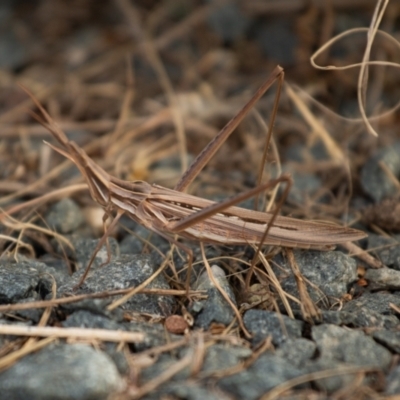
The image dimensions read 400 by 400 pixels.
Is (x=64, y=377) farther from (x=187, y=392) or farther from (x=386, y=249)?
(x=386, y=249)

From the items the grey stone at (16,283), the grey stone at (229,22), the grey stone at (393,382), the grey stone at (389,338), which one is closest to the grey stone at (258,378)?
the grey stone at (393,382)

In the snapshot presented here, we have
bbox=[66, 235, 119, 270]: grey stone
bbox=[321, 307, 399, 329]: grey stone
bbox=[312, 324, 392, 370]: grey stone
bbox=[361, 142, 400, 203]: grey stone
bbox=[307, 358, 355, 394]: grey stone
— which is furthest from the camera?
bbox=[361, 142, 400, 203]: grey stone

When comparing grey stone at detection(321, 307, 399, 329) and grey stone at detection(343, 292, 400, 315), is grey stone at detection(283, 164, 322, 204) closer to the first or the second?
grey stone at detection(343, 292, 400, 315)

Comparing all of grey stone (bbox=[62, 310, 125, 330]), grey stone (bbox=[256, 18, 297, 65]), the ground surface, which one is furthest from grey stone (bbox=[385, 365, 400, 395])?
grey stone (bbox=[256, 18, 297, 65])

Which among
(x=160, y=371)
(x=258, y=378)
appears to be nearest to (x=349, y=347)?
(x=258, y=378)

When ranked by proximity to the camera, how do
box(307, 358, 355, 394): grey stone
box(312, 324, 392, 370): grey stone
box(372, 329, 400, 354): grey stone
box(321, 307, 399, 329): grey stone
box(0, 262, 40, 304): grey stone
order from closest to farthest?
box(307, 358, 355, 394): grey stone, box(312, 324, 392, 370): grey stone, box(372, 329, 400, 354): grey stone, box(321, 307, 399, 329): grey stone, box(0, 262, 40, 304): grey stone

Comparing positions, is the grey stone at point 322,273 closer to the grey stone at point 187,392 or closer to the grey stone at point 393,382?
the grey stone at point 393,382
